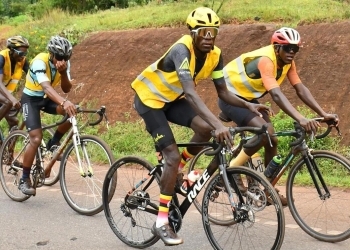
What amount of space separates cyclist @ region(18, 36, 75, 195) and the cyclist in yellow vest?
0.95 meters

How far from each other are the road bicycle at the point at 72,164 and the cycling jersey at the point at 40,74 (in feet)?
1.59

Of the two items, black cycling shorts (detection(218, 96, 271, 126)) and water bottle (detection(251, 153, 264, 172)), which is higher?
black cycling shorts (detection(218, 96, 271, 126))

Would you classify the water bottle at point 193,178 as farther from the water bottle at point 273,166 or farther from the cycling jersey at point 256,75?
the cycling jersey at point 256,75

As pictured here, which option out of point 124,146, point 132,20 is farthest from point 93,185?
point 132,20

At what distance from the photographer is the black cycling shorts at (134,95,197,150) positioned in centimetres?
503

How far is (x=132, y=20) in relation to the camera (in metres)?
17.2

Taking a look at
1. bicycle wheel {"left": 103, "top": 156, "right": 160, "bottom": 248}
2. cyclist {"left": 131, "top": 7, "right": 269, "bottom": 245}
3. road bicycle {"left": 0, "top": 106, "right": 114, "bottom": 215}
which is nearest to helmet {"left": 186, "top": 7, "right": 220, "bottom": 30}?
cyclist {"left": 131, "top": 7, "right": 269, "bottom": 245}

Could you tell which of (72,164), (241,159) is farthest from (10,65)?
(241,159)

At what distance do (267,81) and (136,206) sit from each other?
1794 millimetres

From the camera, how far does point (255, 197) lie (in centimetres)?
477

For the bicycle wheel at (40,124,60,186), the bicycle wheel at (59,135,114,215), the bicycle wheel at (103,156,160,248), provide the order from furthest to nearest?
the bicycle wheel at (40,124,60,186) → the bicycle wheel at (59,135,114,215) → the bicycle wheel at (103,156,160,248)

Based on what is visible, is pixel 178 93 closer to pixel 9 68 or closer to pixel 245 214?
pixel 245 214

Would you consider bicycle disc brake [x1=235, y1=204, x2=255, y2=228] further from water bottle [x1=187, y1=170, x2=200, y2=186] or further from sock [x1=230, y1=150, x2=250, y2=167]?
sock [x1=230, y1=150, x2=250, y2=167]

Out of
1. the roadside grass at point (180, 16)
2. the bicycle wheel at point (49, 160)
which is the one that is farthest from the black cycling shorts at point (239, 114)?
the roadside grass at point (180, 16)
